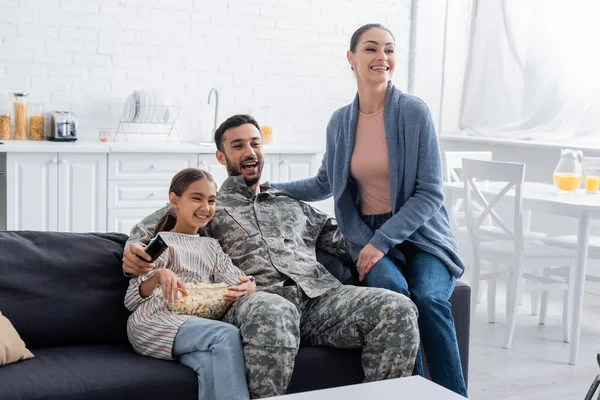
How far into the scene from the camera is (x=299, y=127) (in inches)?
230

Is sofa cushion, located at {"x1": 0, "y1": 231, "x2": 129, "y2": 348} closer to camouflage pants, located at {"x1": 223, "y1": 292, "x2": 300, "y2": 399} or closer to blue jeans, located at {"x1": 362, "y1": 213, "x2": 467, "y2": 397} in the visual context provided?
camouflage pants, located at {"x1": 223, "y1": 292, "x2": 300, "y2": 399}

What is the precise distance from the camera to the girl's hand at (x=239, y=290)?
236 cm

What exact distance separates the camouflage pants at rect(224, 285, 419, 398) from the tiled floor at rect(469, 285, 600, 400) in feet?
3.40

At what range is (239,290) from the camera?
237 cm

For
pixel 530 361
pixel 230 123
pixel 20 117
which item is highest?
pixel 230 123

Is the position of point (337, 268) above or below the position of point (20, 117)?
below

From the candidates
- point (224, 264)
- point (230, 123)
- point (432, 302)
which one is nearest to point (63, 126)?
point (230, 123)

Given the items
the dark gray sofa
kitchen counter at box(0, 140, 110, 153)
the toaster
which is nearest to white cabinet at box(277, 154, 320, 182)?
kitchen counter at box(0, 140, 110, 153)

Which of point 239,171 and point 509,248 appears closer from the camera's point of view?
point 239,171

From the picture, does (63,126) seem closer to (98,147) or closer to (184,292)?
(98,147)

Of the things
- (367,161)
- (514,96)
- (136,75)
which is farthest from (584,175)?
(136,75)

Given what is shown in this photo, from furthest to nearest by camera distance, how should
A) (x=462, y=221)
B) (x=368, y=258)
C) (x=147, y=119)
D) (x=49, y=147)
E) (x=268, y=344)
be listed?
1. (x=462, y=221)
2. (x=147, y=119)
3. (x=49, y=147)
4. (x=368, y=258)
5. (x=268, y=344)

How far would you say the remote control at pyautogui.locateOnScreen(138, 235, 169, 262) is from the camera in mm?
2223

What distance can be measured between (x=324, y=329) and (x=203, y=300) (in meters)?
0.37
